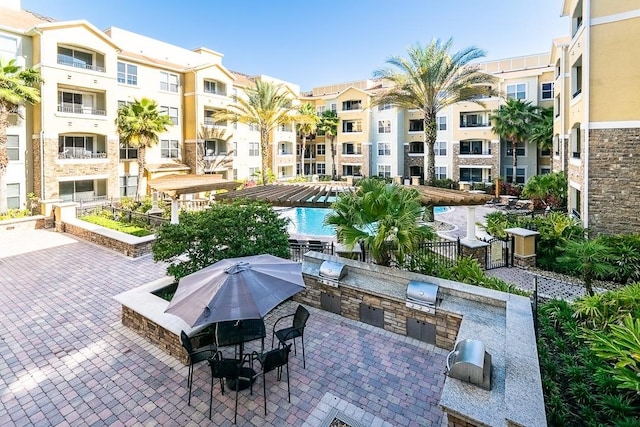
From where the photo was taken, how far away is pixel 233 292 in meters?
5.92

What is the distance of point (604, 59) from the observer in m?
14.7

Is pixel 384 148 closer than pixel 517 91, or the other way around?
pixel 517 91

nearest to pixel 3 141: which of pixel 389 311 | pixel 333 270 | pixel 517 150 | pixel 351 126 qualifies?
pixel 333 270

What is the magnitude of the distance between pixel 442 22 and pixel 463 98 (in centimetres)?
605

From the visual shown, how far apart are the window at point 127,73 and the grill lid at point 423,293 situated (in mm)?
31722

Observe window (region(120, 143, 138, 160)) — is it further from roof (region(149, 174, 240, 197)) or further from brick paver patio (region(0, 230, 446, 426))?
brick paver patio (region(0, 230, 446, 426))

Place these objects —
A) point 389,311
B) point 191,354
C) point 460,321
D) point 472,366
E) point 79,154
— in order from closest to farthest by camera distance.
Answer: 1. point 472,366
2. point 191,354
3. point 460,321
4. point 389,311
5. point 79,154

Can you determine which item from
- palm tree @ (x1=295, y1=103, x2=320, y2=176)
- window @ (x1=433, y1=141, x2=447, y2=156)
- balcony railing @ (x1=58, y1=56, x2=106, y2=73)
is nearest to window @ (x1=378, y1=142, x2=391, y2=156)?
window @ (x1=433, y1=141, x2=447, y2=156)

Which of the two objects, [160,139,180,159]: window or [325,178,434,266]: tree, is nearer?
[325,178,434,266]: tree

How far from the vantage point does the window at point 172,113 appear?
3391 cm

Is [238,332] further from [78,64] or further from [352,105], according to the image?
[352,105]

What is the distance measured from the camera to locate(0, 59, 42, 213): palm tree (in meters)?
20.3

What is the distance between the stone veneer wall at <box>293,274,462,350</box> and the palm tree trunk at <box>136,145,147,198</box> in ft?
80.3

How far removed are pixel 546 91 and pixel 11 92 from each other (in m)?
42.9
